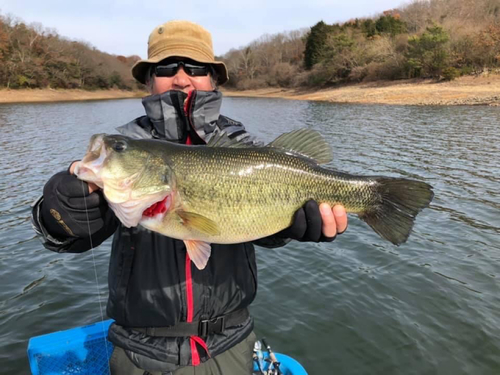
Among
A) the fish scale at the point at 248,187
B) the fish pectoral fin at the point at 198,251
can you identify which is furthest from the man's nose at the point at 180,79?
the fish pectoral fin at the point at 198,251

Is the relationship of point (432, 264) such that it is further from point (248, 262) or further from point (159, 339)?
point (159, 339)

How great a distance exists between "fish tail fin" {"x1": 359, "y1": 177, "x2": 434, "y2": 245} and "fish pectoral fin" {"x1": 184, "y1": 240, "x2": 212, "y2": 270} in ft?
3.87

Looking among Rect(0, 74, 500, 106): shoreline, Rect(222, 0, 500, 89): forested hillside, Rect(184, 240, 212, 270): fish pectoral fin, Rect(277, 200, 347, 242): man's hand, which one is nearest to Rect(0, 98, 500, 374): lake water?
Rect(277, 200, 347, 242): man's hand

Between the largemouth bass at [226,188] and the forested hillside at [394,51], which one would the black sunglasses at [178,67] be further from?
the forested hillside at [394,51]

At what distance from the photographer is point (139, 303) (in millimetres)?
2395

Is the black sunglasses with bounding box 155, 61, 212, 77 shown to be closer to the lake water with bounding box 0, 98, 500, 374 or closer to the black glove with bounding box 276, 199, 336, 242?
the black glove with bounding box 276, 199, 336, 242

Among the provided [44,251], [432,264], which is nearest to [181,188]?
[432,264]

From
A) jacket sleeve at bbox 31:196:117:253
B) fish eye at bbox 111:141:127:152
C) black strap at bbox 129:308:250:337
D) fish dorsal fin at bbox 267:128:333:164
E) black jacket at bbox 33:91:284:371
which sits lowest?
black strap at bbox 129:308:250:337

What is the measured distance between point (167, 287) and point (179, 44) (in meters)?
1.79

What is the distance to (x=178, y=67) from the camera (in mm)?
2887

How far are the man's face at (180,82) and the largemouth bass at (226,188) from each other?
61 centimetres

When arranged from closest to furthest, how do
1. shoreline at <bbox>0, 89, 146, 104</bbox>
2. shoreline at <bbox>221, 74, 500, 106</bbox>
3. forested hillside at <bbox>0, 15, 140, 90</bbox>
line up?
1. shoreline at <bbox>221, 74, 500, 106</bbox>
2. shoreline at <bbox>0, 89, 146, 104</bbox>
3. forested hillside at <bbox>0, 15, 140, 90</bbox>

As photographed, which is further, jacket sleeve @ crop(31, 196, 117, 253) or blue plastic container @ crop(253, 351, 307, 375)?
blue plastic container @ crop(253, 351, 307, 375)

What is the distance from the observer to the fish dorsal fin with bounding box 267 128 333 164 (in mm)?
2740
